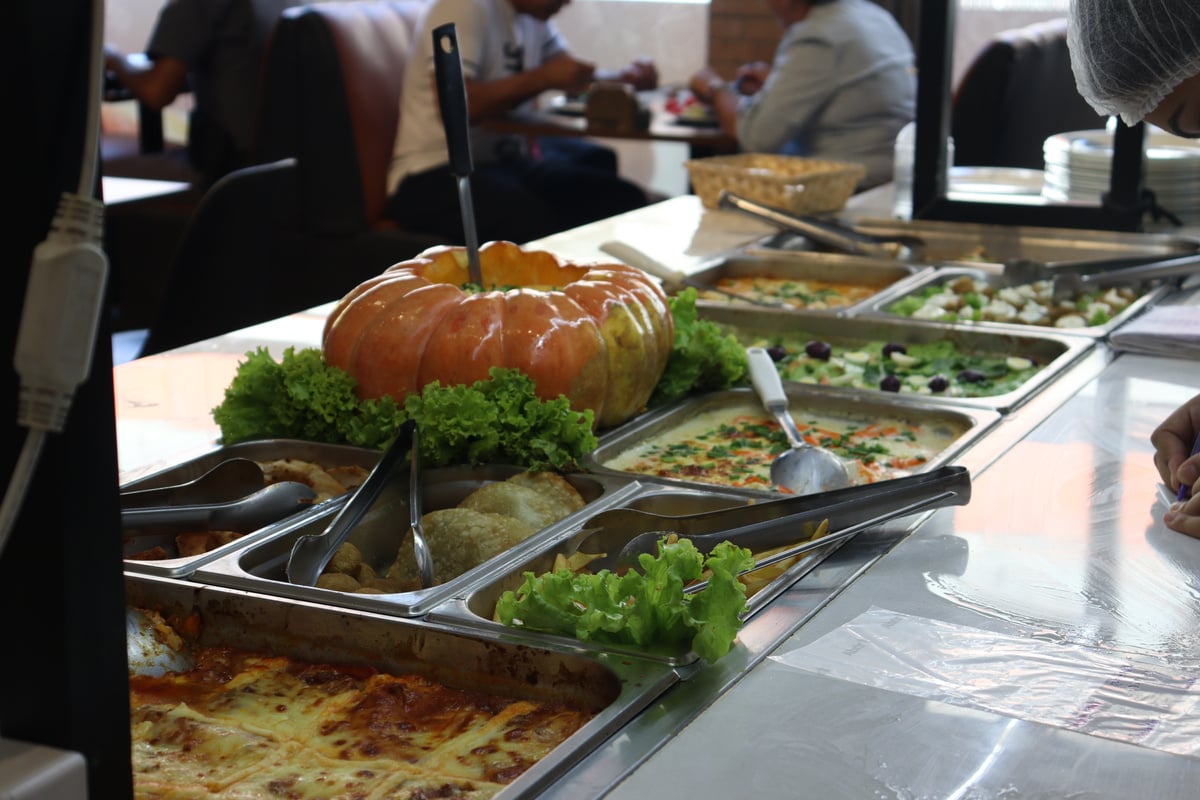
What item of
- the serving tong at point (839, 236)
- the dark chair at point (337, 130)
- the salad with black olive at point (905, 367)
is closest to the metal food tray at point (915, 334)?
the salad with black olive at point (905, 367)

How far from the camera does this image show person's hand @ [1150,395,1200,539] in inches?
58.1

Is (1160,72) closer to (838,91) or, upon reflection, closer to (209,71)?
(838,91)

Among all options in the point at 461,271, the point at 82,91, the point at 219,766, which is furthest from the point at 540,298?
the point at 82,91

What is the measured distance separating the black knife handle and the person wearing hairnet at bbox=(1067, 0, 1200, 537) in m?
0.78

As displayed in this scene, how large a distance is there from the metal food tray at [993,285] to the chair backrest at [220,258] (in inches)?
67.5

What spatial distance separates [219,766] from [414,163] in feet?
13.7

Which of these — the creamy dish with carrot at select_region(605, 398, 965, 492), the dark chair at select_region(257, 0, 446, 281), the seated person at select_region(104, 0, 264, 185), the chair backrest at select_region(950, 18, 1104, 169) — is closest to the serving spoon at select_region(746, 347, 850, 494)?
the creamy dish with carrot at select_region(605, 398, 965, 492)

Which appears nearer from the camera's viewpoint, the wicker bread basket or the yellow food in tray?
the yellow food in tray

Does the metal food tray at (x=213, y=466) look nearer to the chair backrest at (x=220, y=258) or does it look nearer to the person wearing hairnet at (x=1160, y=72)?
the person wearing hairnet at (x=1160, y=72)

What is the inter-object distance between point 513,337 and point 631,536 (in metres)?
0.39

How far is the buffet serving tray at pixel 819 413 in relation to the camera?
1.77 m

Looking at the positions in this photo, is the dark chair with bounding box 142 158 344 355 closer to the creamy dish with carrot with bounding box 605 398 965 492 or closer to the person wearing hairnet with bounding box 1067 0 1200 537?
the creamy dish with carrot with bounding box 605 398 965 492

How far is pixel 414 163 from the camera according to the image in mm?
5059

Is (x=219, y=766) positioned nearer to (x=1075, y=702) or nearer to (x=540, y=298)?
(x=1075, y=702)
